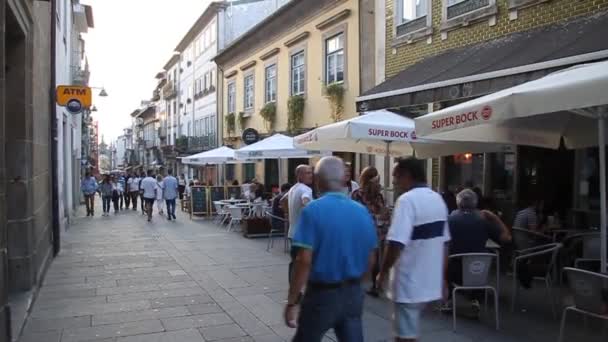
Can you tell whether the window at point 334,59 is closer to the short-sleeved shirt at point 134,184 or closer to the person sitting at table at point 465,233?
the short-sleeved shirt at point 134,184

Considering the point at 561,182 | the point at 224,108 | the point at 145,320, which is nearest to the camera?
the point at 145,320

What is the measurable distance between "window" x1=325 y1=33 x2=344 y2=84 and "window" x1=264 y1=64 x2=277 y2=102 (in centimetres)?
453

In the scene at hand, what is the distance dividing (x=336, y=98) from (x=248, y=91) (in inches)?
368

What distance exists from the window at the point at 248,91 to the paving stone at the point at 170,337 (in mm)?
18756

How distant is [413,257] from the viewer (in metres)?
3.84

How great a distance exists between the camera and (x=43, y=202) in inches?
348

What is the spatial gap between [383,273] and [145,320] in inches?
126

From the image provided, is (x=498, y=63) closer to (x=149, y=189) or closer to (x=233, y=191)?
(x=233, y=191)

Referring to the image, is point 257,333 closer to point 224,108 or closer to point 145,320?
point 145,320

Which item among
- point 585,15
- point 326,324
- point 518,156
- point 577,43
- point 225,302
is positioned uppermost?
point 585,15

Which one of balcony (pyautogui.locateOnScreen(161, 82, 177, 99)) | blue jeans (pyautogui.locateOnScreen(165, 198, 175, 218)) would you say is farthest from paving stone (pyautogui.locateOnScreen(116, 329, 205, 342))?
balcony (pyautogui.locateOnScreen(161, 82, 177, 99))

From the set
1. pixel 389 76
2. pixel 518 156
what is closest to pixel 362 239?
pixel 518 156

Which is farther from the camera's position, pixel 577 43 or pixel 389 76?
pixel 389 76

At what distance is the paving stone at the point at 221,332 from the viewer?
537 centimetres
